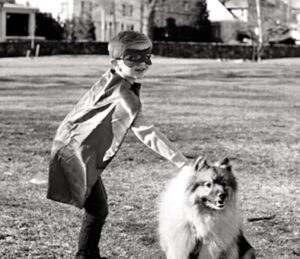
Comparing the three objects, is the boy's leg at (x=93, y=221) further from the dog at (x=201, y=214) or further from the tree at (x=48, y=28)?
the tree at (x=48, y=28)

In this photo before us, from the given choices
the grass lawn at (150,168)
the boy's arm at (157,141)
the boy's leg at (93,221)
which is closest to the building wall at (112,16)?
the grass lawn at (150,168)

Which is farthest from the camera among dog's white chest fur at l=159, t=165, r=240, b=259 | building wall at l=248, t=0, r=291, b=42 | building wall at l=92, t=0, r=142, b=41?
building wall at l=92, t=0, r=142, b=41

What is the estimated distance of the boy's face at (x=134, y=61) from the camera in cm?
453

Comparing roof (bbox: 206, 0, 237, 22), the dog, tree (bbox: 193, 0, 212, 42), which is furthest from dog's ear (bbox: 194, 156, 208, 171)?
tree (bbox: 193, 0, 212, 42)

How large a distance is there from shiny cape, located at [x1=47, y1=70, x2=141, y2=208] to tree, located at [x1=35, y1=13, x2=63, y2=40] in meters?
58.5

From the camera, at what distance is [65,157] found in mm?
4652

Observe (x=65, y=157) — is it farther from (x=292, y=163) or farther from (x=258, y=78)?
(x=258, y=78)

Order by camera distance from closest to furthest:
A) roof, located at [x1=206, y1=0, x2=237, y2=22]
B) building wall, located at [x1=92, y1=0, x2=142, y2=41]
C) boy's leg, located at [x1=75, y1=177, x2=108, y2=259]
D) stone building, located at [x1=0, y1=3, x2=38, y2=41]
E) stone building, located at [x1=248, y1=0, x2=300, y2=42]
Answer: boy's leg, located at [x1=75, y1=177, x2=108, y2=259] → roof, located at [x1=206, y1=0, x2=237, y2=22] → stone building, located at [x1=248, y1=0, x2=300, y2=42] → stone building, located at [x1=0, y1=3, x2=38, y2=41] → building wall, located at [x1=92, y1=0, x2=142, y2=41]

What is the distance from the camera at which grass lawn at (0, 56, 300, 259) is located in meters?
5.80

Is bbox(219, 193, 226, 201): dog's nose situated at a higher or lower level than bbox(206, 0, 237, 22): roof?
lower

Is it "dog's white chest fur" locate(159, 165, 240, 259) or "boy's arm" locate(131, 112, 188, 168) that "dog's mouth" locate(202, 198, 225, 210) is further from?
"boy's arm" locate(131, 112, 188, 168)

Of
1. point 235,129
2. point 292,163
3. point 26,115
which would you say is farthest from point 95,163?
point 26,115

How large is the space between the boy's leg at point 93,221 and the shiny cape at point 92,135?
23 cm

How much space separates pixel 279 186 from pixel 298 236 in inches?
84.6
